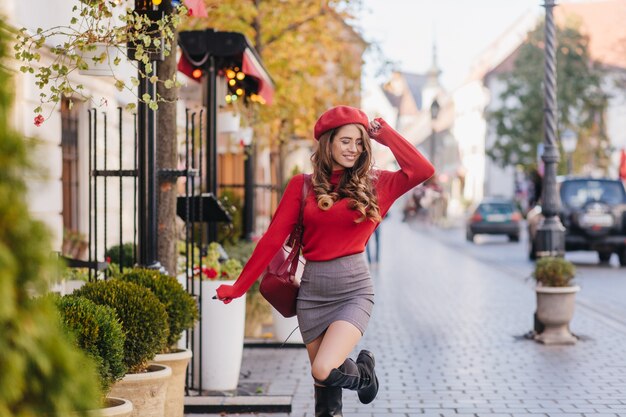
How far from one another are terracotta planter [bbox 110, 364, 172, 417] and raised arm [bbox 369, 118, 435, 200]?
61.1 inches

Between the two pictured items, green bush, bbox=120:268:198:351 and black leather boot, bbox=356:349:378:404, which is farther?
green bush, bbox=120:268:198:351

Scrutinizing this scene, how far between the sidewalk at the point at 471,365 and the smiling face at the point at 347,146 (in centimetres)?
266

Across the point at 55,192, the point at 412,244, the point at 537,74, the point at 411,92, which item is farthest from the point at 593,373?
the point at 411,92

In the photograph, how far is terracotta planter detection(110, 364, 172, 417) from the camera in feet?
19.1

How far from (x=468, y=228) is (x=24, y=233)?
127ft

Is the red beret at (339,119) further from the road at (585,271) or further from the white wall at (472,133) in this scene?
the white wall at (472,133)

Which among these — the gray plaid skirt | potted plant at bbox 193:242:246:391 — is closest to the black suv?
potted plant at bbox 193:242:246:391

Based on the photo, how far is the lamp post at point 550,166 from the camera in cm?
1208

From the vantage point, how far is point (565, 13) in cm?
5938

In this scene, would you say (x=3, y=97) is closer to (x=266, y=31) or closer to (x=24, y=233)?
(x=24, y=233)

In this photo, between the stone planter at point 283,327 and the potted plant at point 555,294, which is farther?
the potted plant at point 555,294

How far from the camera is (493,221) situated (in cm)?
4003

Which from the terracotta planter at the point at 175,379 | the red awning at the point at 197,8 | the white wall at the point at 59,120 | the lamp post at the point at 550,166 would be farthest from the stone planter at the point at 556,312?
the terracotta planter at the point at 175,379

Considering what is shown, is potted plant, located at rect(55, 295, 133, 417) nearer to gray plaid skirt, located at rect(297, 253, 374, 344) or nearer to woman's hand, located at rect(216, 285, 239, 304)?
woman's hand, located at rect(216, 285, 239, 304)
